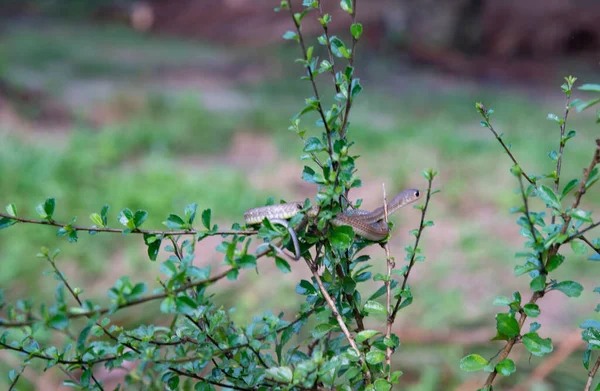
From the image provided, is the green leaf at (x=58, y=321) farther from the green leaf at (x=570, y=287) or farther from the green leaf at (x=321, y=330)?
the green leaf at (x=570, y=287)

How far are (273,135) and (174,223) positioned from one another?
6.15 metres

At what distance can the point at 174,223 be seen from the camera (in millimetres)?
1259

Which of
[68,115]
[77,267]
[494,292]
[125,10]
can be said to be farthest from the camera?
[125,10]

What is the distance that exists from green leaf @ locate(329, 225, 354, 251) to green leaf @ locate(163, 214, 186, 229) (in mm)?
327

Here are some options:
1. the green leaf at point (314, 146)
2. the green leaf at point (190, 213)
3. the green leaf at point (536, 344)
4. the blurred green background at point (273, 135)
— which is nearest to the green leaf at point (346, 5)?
the green leaf at point (314, 146)

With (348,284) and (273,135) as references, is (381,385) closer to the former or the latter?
(348,284)

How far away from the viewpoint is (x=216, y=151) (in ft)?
23.8

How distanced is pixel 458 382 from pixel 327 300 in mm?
1760

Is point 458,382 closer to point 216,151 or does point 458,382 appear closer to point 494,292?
point 494,292

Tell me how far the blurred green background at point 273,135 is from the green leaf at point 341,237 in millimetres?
1750

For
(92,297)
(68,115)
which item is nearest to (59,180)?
(92,297)

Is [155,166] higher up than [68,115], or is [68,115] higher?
[68,115]

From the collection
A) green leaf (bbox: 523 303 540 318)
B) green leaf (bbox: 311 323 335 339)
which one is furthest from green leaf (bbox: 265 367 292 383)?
green leaf (bbox: 523 303 540 318)

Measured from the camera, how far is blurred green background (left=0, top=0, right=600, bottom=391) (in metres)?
3.73
